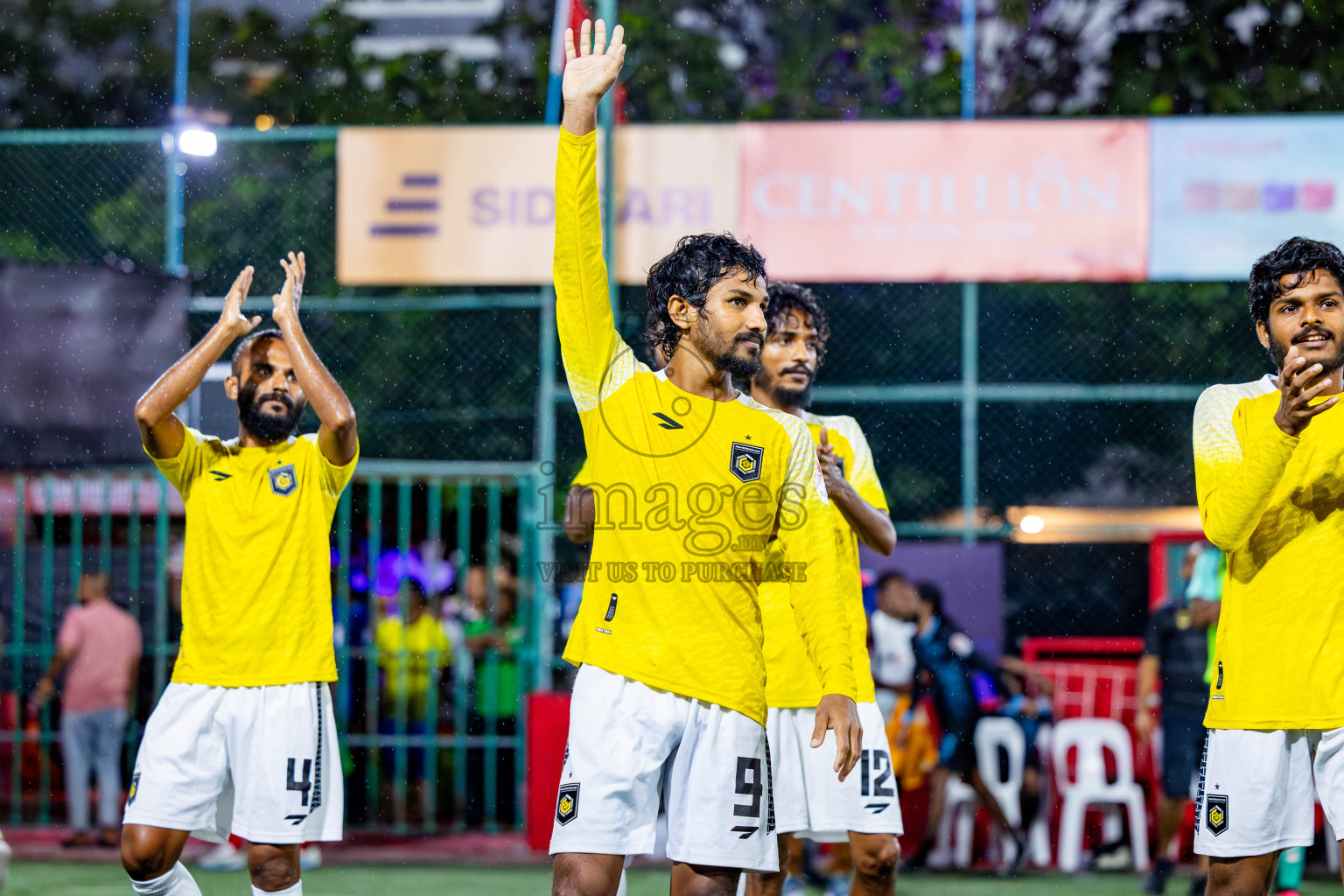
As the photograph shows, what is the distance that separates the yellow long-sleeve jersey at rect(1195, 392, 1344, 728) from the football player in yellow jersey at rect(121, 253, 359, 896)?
2.54 metres

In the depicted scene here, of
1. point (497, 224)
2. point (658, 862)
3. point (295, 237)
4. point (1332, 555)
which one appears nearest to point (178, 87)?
point (295, 237)

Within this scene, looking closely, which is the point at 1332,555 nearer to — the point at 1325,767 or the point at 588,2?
the point at 1325,767

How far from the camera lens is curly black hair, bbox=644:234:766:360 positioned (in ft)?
11.5

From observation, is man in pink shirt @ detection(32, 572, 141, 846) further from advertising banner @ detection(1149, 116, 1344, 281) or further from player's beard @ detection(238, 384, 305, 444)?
advertising banner @ detection(1149, 116, 1344, 281)

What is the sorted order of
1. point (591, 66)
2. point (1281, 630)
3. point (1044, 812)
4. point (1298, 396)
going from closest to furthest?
point (1298, 396) < point (591, 66) < point (1281, 630) < point (1044, 812)

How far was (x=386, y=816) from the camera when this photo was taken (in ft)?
28.8

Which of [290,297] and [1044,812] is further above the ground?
[290,297]

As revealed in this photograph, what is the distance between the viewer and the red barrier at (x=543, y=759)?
755 centimetres

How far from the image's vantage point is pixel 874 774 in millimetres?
4523

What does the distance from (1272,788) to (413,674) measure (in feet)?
19.7

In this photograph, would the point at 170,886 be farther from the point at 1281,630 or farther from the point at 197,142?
the point at 197,142

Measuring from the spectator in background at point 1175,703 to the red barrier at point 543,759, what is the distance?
293 cm

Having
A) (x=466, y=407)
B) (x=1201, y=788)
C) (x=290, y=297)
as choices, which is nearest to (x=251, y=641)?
(x=290, y=297)

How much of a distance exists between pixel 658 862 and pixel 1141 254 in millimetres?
4378
